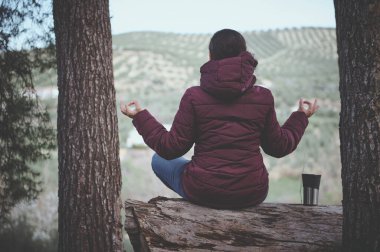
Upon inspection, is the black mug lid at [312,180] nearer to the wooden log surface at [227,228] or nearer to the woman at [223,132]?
the wooden log surface at [227,228]

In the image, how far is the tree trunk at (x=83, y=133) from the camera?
3.13 meters

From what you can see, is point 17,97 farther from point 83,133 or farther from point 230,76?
point 230,76

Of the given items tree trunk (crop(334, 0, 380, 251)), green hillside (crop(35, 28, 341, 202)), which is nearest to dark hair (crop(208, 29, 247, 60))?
tree trunk (crop(334, 0, 380, 251))

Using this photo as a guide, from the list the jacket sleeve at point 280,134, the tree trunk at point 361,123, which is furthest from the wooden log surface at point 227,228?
the jacket sleeve at point 280,134

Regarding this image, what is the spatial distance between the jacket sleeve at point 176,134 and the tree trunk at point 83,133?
2.10 ft

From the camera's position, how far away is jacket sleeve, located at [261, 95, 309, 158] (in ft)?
9.01

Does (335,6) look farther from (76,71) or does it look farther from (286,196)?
(286,196)

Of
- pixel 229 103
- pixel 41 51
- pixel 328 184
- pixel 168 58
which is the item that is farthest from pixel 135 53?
pixel 229 103

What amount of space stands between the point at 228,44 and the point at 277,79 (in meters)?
28.1

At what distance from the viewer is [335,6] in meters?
2.34

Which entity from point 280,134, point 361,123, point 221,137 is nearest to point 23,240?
point 221,137

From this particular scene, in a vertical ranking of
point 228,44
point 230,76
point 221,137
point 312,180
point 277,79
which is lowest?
point 312,180

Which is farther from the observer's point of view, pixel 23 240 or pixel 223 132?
pixel 23 240

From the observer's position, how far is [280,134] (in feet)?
9.16
